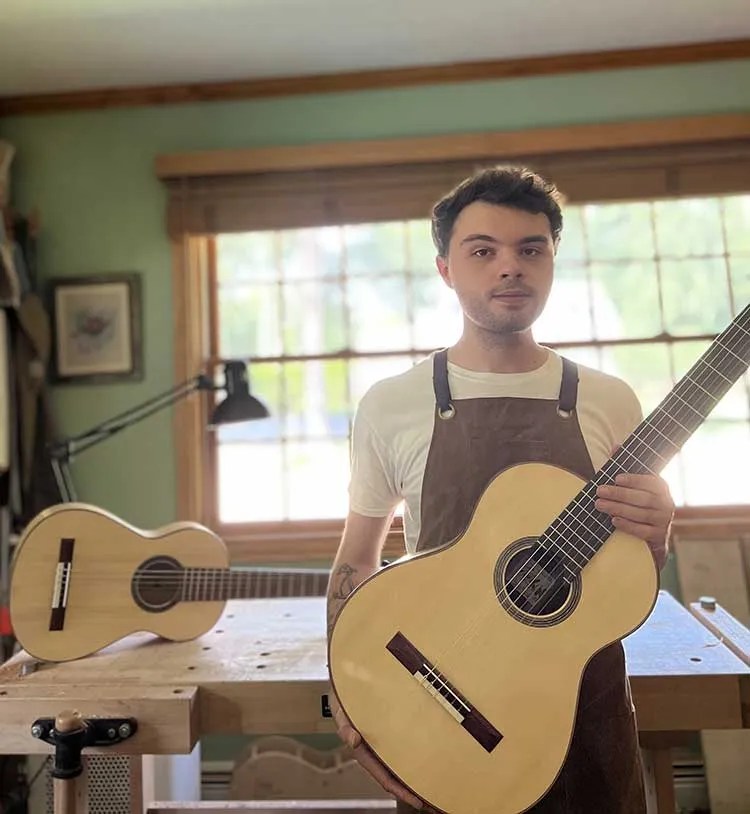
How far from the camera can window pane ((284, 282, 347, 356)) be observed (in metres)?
2.60

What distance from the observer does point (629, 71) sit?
7.97 feet

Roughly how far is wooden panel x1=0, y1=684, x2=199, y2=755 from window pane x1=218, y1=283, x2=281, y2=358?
160 centimetres

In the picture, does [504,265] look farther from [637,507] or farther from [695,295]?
[695,295]

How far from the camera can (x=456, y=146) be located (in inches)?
94.3

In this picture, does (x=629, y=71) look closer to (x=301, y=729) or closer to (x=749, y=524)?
(x=749, y=524)

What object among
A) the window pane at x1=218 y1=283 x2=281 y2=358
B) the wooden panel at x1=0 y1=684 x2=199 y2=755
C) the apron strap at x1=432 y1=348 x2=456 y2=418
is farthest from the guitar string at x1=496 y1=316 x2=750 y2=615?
the window pane at x1=218 y1=283 x2=281 y2=358

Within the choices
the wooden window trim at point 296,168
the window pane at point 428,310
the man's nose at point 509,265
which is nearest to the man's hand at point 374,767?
the man's nose at point 509,265

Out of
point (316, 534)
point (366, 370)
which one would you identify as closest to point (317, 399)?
point (366, 370)

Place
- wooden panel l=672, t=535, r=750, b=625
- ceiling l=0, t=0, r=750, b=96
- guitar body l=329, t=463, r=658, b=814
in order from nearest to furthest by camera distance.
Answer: guitar body l=329, t=463, r=658, b=814 → ceiling l=0, t=0, r=750, b=96 → wooden panel l=672, t=535, r=750, b=625

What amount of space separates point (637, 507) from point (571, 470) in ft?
0.34

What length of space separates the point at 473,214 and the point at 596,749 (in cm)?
84

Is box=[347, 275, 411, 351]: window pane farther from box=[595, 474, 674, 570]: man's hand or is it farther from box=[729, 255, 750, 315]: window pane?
box=[595, 474, 674, 570]: man's hand

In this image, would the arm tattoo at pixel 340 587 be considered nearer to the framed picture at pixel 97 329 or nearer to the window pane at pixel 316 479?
the window pane at pixel 316 479

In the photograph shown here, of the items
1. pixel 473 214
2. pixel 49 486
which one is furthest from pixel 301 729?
pixel 49 486
